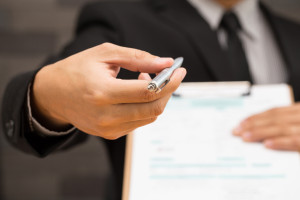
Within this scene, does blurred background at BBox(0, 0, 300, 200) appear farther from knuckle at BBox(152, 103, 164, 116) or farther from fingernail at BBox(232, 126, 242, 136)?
knuckle at BBox(152, 103, 164, 116)

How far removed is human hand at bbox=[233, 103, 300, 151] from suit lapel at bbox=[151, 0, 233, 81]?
4.7 inches

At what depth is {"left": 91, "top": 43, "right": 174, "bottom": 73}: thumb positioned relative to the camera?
0.95 feet

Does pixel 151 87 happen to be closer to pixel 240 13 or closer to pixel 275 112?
pixel 275 112

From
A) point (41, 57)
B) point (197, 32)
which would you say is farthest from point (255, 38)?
point (41, 57)

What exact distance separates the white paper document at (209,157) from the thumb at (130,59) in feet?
0.60

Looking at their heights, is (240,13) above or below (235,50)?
above

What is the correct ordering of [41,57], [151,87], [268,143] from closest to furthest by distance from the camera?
[151,87] < [268,143] < [41,57]

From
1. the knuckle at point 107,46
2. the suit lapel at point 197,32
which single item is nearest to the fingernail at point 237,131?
the suit lapel at point 197,32

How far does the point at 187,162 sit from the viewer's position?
1.41 feet

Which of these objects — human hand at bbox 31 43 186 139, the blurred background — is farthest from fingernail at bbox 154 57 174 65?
the blurred background

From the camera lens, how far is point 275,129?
48 cm

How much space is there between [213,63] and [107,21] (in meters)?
0.22

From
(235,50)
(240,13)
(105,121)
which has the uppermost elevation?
(240,13)

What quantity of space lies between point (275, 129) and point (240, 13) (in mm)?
328
